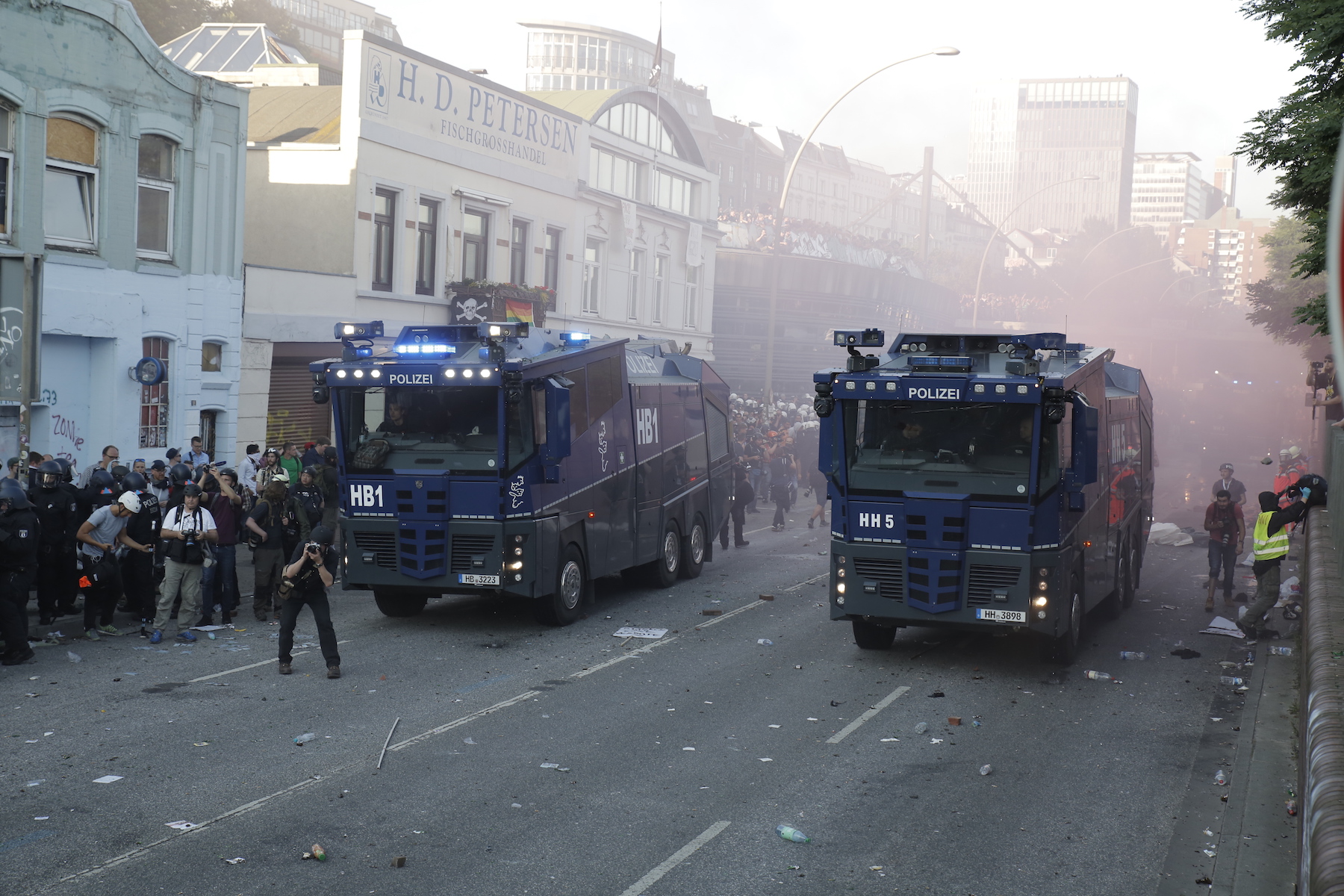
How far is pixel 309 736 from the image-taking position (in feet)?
31.5

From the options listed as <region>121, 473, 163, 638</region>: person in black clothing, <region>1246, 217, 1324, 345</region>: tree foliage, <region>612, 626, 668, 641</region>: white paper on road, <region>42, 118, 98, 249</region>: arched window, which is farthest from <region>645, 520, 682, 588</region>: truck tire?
<region>1246, 217, 1324, 345</region>: tree foliage

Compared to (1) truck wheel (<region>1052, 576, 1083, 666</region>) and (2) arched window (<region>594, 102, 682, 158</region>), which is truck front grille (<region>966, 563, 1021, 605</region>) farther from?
(2) arched window (<region>594, 102, 682, 158</region>)

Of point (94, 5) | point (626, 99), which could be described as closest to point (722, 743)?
point (94, 5)

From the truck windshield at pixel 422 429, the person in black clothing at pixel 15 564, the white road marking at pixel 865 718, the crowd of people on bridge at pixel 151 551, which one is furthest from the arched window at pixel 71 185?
the white road marking at pixel 865 718

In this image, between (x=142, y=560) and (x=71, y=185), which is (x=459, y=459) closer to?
(x=142, y=560)

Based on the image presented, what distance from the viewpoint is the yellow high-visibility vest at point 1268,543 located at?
14.4 metres

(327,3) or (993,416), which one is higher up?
(327,3)

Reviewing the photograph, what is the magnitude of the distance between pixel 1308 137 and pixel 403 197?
20234 mm

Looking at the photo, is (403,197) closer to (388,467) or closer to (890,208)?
(388,467)

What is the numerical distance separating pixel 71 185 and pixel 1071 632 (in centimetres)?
1597

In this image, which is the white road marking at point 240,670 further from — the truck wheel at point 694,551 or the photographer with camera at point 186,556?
the truck wheel at point 694,551

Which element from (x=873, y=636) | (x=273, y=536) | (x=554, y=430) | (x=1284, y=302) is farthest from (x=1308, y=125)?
(x=1284, y=302)

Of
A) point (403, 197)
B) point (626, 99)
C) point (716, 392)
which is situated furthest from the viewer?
point (626, 99)

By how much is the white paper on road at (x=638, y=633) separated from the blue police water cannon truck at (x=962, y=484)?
2.56 metres
